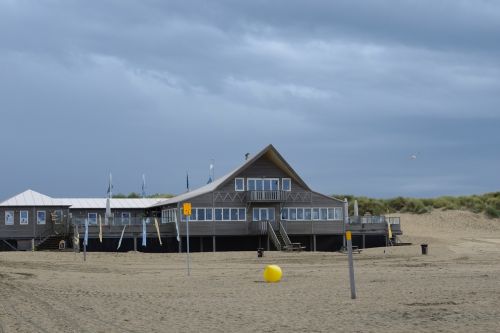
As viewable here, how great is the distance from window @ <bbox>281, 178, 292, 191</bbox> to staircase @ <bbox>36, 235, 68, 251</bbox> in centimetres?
1606

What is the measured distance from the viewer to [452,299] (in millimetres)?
15766

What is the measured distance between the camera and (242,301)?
16953 mm

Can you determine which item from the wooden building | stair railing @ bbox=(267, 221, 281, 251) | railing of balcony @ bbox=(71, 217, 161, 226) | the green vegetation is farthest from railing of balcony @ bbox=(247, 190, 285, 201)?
the green vegetation

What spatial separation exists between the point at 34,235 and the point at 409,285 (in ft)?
129

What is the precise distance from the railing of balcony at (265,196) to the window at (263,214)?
1.43 metres

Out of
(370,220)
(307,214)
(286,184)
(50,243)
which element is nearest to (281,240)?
(307,214)

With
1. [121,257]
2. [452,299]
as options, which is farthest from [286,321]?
[121,257]

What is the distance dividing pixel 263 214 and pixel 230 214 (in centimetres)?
256

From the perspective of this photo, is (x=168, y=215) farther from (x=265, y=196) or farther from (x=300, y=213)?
(x=300, y=213)

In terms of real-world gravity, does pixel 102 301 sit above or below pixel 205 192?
below

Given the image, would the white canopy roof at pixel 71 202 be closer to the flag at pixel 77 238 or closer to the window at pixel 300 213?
the flag at pixel 77 238

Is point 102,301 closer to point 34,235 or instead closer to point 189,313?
point 189,313

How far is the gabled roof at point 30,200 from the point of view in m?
53.8

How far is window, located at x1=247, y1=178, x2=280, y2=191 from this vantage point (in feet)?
169
